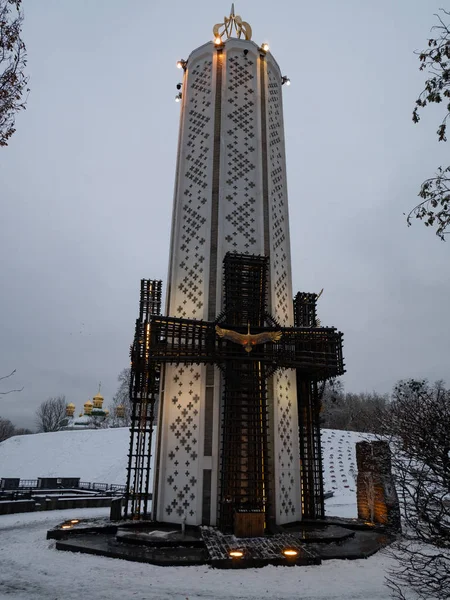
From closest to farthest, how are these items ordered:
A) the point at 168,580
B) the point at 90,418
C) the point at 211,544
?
1. the point at 168,580
2. the point at 211,544
3. the point at 90,418

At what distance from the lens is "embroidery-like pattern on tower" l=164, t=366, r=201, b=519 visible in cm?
1553

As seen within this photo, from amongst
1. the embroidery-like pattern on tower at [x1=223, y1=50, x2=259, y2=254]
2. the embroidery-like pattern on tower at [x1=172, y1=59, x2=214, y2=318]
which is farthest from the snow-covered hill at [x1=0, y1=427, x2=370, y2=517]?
the embroidery-like pattern on tower at [x1=223, y1=50, x2=259, y2=254]

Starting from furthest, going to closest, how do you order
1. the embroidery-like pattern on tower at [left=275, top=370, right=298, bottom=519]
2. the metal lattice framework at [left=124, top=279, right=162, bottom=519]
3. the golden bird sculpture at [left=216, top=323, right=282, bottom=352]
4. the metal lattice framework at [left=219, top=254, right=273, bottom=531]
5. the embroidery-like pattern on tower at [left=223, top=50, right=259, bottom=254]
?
1. the embroidery-like pattern on tower at [left=223, top=50, right=259, bottom=254]
2. the metal lattice framework at [left=124, top=279, right=162, bottom=519]
3. the embroidery-like pattern on tower at [left=275, top=370, right=298, bottom=519]
4. the golden bird sculpture at [left=216, top=323, right=282, bottom=352]
5. the metal lattice framework at [left=219, top=254, right=273, bottom=531]

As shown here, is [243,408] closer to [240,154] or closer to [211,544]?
[211,544]

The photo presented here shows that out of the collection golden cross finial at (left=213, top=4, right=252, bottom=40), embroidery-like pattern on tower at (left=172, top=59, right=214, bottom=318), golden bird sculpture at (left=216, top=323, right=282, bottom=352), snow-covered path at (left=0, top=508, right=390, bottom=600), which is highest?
golden cross finial at (left=213, top=4, right=252, bottom=40)

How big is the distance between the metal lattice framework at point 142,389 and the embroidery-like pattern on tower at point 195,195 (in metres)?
1.94

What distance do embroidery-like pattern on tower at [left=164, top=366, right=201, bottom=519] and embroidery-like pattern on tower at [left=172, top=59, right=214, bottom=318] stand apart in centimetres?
262

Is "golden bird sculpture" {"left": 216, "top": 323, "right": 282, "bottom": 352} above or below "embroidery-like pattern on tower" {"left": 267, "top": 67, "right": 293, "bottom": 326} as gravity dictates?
below

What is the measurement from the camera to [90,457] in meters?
45.0

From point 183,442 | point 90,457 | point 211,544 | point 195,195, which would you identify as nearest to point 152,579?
point 211,544

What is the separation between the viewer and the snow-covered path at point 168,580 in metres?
8.75

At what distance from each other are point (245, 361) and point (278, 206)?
7838 mm

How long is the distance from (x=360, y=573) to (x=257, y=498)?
455 cm

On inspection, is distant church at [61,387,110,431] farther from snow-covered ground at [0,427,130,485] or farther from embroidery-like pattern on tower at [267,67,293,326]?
embroidery-like pattern on tower at [267,67,293,326]
